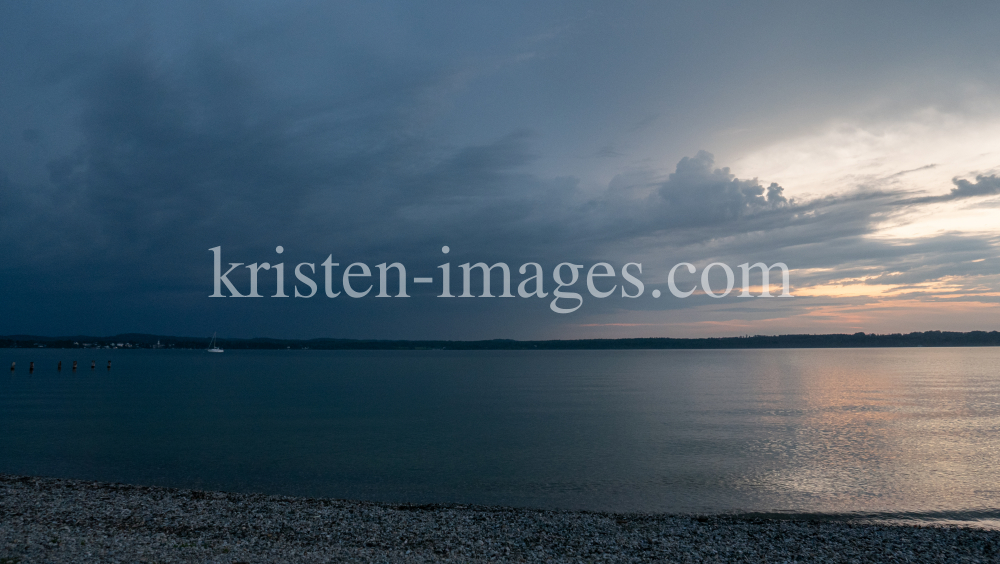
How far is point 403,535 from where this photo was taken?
12836mm

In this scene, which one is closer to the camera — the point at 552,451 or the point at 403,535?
the point at 403,535

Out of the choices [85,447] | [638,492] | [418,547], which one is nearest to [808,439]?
[638,492]

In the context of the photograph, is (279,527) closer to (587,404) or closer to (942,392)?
(587,404)

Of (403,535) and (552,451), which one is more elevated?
(403,535)

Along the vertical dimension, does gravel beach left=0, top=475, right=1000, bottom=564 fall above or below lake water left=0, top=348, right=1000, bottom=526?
above

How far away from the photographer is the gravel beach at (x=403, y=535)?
11.1m

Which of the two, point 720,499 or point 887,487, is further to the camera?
point 887,487

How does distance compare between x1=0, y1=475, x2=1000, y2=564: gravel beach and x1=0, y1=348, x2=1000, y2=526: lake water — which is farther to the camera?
x1=0, y1=348, x2=1000, y2=526: lake water

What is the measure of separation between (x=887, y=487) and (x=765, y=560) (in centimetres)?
1163

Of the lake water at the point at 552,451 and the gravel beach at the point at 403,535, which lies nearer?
the gravel beach at the point at 403,535

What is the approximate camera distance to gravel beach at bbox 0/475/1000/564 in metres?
11.1

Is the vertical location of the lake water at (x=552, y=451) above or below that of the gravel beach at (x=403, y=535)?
below

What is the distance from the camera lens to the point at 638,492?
18844 mm

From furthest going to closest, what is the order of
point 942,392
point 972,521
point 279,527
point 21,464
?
point 942,392
point 21,464
point 972,521
point 279,527
